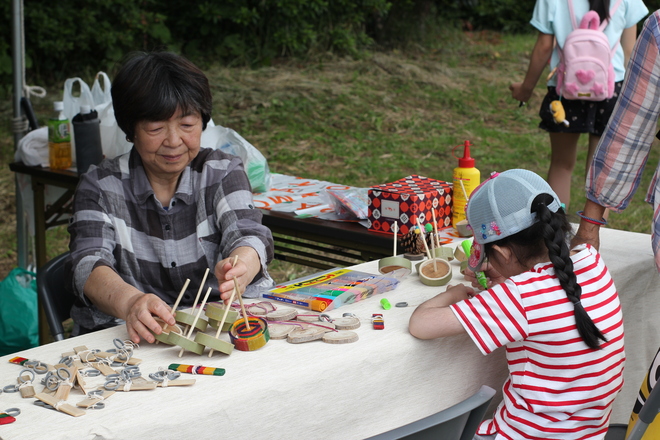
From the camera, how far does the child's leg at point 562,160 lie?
436cm

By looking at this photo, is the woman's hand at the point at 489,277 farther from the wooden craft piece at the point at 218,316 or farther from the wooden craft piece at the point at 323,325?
the wooden craft piece at the point at 218,316

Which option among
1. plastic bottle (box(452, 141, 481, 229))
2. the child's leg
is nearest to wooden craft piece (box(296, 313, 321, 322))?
plastic bottle (box(452, 141, 481, 229))

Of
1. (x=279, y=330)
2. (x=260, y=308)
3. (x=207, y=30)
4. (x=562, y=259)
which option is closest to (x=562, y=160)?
(x=562, y=259)

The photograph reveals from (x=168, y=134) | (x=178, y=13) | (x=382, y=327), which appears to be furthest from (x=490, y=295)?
(x=178, y=13)

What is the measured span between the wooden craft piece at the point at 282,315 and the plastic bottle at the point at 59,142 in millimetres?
2274

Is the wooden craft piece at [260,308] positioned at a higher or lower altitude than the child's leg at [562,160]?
higher

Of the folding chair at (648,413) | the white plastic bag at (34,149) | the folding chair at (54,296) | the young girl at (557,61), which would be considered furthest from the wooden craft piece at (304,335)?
the young girl at (557,61)

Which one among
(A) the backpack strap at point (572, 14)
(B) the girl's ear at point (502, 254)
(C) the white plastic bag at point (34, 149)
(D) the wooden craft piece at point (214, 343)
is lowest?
(C) the white plastic bag at point (34, 149)

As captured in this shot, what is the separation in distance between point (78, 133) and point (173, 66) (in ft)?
5.45

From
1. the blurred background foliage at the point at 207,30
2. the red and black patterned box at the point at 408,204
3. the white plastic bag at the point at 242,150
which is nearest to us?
the red and black patterned box at the point at 408,204

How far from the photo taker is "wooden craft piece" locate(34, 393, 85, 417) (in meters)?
1.38

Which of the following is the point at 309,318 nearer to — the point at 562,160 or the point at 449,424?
the point at 449,424

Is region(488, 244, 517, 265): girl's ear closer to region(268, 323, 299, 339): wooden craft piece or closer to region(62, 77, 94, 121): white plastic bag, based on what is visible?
region(268, 323, 299, 339): wooden craft piece

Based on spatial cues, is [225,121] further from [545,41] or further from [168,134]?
[168,134]
